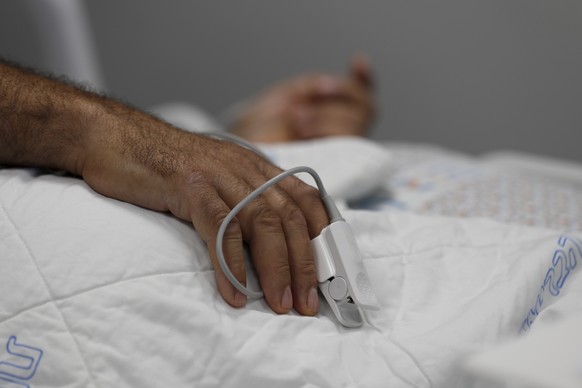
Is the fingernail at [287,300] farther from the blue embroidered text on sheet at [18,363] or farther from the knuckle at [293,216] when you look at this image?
the blue embroidered text on sheet at [18,363]

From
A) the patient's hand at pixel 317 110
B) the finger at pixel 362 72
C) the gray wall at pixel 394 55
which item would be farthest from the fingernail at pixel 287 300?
the gray wall at pixel 394 55

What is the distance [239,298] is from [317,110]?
3.35 feet

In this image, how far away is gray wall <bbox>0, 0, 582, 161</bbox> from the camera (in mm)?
1791

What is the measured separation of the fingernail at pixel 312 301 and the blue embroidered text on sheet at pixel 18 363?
230 mm

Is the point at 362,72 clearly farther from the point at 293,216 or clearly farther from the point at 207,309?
the point at 207,309

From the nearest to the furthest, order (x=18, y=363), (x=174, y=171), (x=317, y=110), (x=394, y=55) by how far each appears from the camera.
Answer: (x=18, y=363) → (x=174, y=171) → (x=317, y=110) → (x=394, y=55)

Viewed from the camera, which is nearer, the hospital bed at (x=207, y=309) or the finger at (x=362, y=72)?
the hospital bed at (x=207, y=309)

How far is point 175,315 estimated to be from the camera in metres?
0.49

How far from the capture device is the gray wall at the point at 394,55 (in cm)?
179

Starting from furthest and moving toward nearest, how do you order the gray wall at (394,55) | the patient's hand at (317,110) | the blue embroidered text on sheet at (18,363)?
1. the gray wall at (394,55)
2. the patient's hand at (317,110)
3. the blue embroidered text on sheet at (18,363)

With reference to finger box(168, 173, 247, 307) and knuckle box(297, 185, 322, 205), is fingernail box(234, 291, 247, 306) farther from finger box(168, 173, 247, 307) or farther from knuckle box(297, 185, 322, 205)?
knuckle box(297, 185, 322, 205)

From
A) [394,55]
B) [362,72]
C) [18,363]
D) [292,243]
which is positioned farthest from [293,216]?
[394,55]

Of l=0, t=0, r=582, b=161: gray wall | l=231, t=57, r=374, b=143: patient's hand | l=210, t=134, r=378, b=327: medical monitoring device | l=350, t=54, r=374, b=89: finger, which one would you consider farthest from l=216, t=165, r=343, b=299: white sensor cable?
l=0, t=0, r=582, b=161: gray wall

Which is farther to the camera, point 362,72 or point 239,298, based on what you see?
point 362,72
